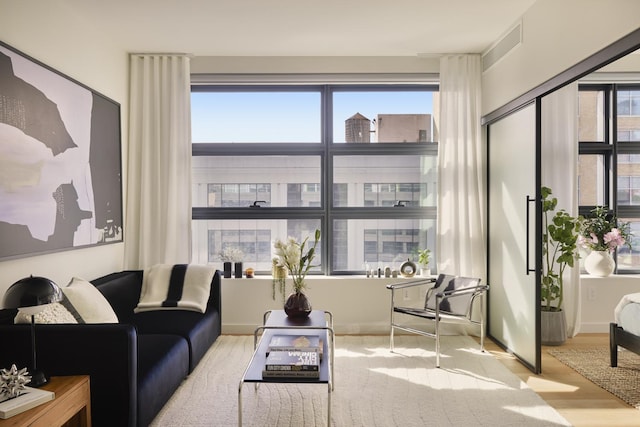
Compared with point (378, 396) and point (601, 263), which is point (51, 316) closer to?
point (378, 396)

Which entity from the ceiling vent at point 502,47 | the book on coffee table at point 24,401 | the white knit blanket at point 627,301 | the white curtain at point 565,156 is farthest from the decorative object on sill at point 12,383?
the white curtain at point 565,156

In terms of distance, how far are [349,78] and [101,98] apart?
250 cm

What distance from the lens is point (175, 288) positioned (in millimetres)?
4066

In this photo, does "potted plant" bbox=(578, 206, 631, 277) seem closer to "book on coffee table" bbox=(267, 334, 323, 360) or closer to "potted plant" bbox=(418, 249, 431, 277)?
"potted plant" bbox=(418, 249, 431, 277)

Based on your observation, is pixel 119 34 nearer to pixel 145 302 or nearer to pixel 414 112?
pixel 145 302

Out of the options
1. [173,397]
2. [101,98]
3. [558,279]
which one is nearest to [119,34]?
[101,98]

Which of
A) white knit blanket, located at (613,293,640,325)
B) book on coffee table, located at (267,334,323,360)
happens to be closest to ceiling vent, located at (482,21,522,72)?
white knit blanket, located at (613,293,640,325)

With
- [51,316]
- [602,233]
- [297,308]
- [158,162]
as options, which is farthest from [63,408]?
[602,233]

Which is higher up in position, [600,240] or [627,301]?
[600,240]

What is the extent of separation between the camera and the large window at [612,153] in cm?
493

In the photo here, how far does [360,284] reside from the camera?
4.71 m

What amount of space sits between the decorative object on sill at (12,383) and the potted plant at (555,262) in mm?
4293

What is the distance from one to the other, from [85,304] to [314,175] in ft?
9.14

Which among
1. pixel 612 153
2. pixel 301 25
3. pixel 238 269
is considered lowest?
pixel 238 269
